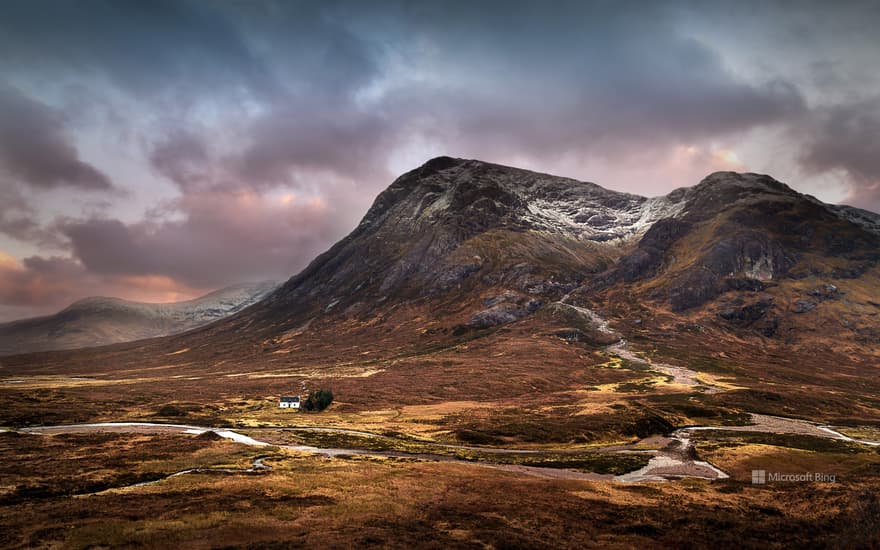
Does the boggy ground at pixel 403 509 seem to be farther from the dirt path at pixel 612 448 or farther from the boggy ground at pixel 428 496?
the dirt path at pixel 612 448

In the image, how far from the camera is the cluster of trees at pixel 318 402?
152m

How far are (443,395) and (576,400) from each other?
52.3 metres

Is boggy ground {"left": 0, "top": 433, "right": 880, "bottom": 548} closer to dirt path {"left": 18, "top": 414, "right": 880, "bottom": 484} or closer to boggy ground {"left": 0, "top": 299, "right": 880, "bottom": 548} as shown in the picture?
boggy ground {"left": 0, "top": 299, "right": 880, "bottom": 548}

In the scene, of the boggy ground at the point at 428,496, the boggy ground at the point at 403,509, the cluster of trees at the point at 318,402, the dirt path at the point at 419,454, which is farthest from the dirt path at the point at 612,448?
the cluster of trees at the point at 318,402

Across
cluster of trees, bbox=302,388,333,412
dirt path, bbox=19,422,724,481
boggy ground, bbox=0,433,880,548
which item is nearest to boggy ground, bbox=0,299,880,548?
boggy ground, bbox=0,433,880,548

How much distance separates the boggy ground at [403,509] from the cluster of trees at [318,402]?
79410 mm

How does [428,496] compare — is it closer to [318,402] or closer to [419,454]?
[419,454]

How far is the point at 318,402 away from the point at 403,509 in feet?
370

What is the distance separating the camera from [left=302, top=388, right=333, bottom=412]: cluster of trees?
497ft

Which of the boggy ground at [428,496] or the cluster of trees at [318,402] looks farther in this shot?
the cluster of trees at [318,402]

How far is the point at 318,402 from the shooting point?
15225cm

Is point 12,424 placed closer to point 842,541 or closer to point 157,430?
point 157,430

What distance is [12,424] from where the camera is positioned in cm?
10906

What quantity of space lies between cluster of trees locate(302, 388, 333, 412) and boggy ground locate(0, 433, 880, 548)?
A: 261 feet
